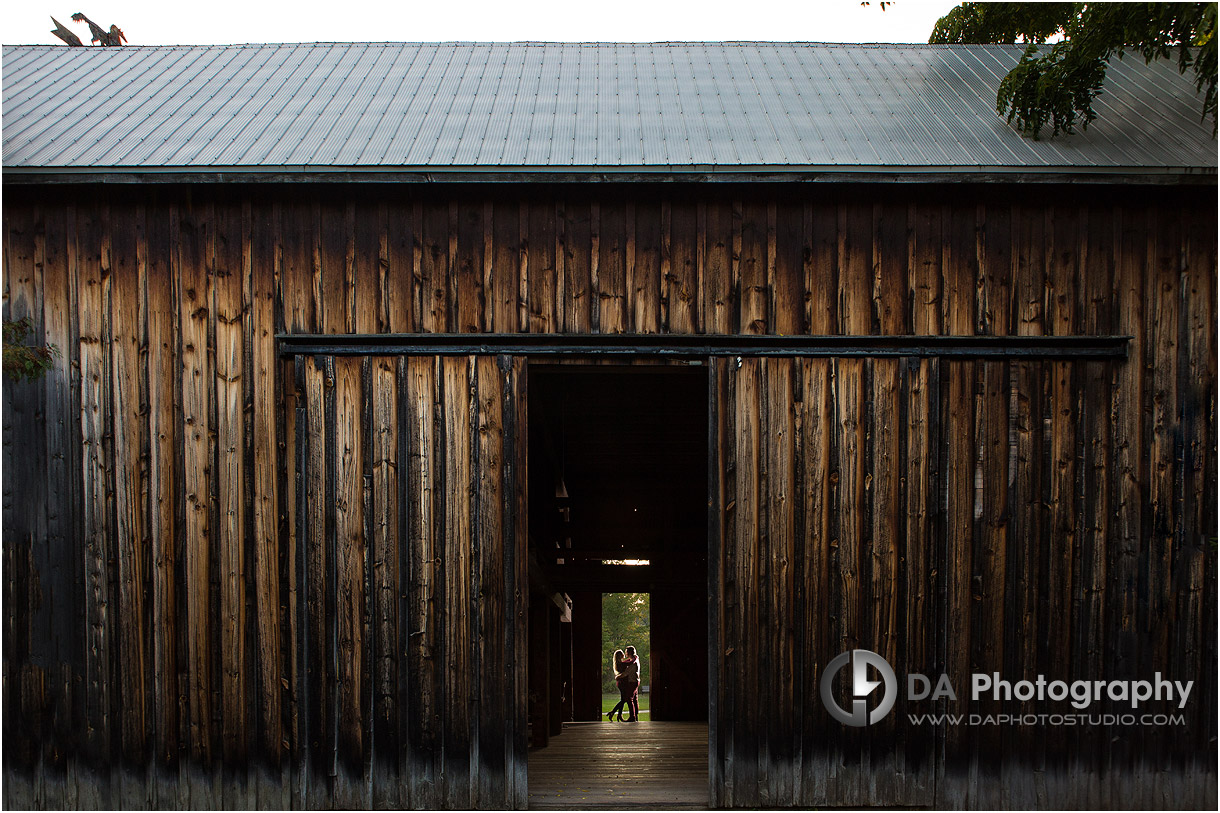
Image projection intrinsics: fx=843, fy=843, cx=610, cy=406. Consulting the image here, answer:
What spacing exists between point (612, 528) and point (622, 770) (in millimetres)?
6219

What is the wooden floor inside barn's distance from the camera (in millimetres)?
6129

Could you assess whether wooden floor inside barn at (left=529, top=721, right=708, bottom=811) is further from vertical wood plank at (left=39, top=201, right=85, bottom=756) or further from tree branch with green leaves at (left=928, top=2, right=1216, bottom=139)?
tree branch with green leaves at (left=928, top=2, right=1216, bottom=139)

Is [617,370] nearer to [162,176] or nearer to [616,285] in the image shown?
[616,285]

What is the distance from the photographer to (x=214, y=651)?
19.1 feet

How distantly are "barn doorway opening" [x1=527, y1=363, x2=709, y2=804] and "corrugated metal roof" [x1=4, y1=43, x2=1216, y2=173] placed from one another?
255cm

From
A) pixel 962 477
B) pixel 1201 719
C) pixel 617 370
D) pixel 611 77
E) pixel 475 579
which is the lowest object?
pixel 1201 719

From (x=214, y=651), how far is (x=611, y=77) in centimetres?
609

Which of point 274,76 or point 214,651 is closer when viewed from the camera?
point 214,651

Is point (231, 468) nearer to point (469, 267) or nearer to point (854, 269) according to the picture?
point (469, 267)

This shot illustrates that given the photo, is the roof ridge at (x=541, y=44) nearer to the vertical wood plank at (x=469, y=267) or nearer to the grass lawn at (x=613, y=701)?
the vertical wood plank at (x=469, y=267)

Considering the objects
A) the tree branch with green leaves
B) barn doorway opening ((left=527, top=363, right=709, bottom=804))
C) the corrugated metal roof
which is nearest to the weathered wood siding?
the corrugated metal roof

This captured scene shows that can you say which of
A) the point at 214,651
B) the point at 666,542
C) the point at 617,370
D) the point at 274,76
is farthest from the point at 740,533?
the point at 666,542

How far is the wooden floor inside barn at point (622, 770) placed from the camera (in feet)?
20.1

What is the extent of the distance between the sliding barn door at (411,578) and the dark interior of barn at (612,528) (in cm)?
208
